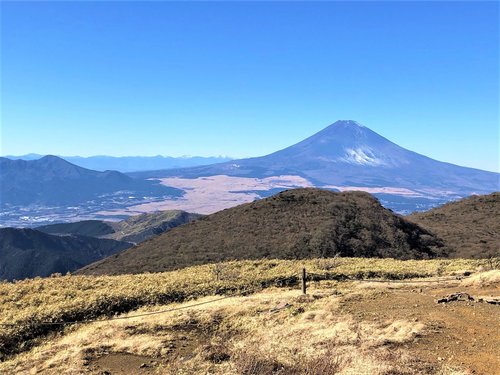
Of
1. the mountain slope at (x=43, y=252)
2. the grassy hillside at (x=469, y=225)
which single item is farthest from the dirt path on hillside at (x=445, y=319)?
the mountain slope at (x=43, y=252)

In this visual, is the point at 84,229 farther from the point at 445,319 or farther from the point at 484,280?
the point at 445,319

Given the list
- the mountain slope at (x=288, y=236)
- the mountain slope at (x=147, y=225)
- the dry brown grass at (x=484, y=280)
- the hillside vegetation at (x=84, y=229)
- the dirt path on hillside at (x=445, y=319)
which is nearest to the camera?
the dirt path on hillside at (x=445, y=319)

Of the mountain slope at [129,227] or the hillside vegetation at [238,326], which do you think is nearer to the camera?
the hillside vegetation at [238,326]

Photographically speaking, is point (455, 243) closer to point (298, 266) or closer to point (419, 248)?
point (419, 248)

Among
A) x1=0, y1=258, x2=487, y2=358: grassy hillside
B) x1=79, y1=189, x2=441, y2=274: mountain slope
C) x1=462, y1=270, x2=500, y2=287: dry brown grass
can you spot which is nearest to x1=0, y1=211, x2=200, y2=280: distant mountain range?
x1=79, y1=189, x2=441, y2=274: mountain slope

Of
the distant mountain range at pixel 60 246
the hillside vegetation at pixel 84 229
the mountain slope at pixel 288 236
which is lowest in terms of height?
the hillside vegetation at pixel 84 229

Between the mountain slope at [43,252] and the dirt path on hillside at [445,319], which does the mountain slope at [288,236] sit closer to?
the dirt path on hillside at [445,319]
